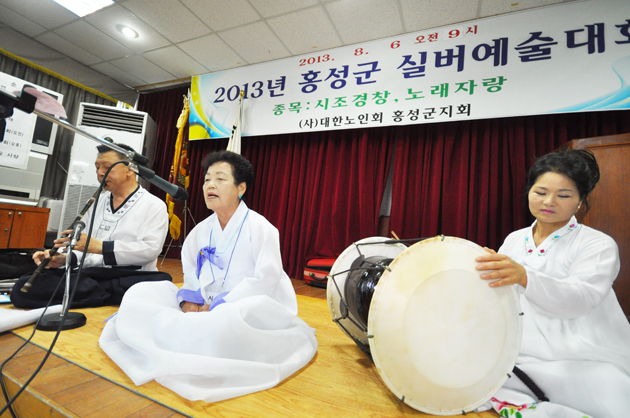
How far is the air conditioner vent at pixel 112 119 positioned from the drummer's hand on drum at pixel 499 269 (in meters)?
4.60

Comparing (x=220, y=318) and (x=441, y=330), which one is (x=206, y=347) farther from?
(x=441, y=330)

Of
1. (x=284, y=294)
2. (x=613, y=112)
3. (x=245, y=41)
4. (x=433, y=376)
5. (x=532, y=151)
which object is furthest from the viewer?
(x=245, y=41)

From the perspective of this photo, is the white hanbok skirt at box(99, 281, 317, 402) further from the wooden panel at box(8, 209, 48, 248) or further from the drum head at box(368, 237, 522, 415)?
the wooden panel at box(8, 209, 48, 248)

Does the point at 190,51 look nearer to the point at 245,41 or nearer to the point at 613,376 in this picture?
the point at 245,41

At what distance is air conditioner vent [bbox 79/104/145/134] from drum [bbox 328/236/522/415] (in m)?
4.47

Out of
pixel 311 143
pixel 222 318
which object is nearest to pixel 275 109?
pixel 311 143

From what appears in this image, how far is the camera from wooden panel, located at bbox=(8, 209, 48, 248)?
294 centimetres

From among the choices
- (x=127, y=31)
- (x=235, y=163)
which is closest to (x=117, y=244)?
(x=235, y=163)

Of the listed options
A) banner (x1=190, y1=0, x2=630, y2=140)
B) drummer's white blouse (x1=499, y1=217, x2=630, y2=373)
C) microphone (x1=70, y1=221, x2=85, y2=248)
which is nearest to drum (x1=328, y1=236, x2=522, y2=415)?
drummer's white blouse (x1=499, y1=217, x2=630, y2=373)

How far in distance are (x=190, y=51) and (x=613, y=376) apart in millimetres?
4525

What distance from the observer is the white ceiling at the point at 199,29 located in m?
2.75

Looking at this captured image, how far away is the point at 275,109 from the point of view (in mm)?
3529

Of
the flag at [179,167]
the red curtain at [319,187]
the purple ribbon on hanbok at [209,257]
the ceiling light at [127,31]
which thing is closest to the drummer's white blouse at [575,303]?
the purple ribbon on hanbok at [209,257]

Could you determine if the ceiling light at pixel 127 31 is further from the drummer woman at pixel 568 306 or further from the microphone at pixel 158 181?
the drummer woman at pixel 568 306
